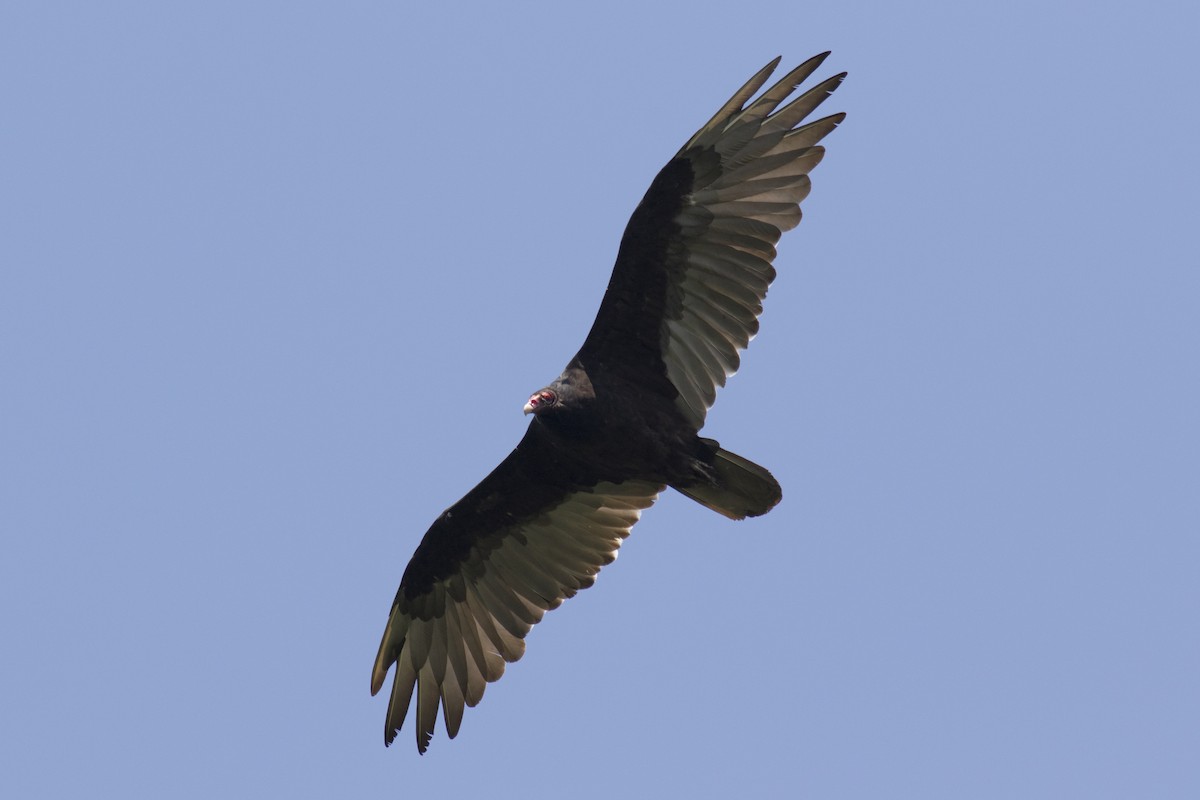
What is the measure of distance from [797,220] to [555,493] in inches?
102

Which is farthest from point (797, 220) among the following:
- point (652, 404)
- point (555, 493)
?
point (555, 493)

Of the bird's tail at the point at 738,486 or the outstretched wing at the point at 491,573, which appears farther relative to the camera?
the outstretched wing at the point at 491,573

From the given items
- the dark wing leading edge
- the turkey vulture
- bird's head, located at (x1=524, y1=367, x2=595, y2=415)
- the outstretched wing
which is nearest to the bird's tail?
the turkey vulture

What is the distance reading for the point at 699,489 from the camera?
1017 cm

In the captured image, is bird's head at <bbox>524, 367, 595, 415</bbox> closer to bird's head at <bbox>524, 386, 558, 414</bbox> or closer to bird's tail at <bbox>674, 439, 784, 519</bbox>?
bird's head at <bbox>524, 386, 558, 414</bbox>

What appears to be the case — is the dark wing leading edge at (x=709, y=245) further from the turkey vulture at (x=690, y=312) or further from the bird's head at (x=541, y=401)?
the bird's head at (x=541, y=401)

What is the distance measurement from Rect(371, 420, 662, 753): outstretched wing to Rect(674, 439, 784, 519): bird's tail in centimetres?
97

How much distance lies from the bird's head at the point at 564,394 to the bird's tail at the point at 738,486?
2.69 feet

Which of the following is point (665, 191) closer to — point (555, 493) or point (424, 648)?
point (555, 493)

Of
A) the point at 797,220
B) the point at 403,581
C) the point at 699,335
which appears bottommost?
the point at 403,581

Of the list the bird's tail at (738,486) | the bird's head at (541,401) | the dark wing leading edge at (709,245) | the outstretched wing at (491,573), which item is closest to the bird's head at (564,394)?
the bird's head at (541,401)

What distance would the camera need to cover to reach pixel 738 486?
10008 mm

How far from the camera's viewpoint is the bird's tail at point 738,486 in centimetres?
996

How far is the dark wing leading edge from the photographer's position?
387 inches
